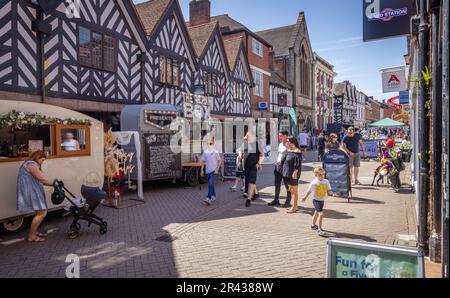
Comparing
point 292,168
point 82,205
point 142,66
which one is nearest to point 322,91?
point 142,66

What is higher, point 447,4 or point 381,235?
point 447,4

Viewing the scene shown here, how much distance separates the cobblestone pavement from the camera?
4469 mm

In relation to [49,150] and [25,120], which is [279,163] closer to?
[49,150]

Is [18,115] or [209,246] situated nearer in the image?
[209,246]

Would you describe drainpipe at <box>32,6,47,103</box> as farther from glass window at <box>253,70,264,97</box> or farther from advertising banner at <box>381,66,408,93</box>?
glass window at <box>253,70,264,97</box>

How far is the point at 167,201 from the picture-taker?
906cm

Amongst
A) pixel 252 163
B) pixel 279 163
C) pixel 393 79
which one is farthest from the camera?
pixel 393 79

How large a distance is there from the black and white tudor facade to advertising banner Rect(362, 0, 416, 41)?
910 centimetres

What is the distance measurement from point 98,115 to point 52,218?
628 centimetres

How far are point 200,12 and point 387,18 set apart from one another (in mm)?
20042

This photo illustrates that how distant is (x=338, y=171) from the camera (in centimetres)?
871
